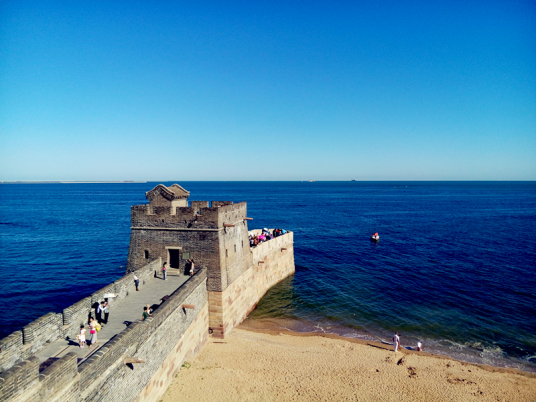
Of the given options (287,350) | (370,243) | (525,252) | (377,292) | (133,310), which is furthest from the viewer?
(370,243)

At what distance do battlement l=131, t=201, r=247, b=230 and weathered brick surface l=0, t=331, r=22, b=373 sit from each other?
10.8 metres

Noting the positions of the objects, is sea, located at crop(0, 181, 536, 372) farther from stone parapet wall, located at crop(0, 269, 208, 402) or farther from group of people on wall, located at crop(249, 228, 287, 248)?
stone parapet wall, located at crop(0, 269, 208, 402)

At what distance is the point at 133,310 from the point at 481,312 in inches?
1161

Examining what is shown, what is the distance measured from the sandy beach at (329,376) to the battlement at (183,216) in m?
7.86

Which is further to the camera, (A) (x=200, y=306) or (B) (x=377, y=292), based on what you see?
(B) (x=377, y=292)

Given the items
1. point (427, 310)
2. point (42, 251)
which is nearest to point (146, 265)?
Result: point (427, 310)

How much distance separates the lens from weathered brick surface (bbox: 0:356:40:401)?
6855 mm

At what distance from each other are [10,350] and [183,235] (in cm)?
1134

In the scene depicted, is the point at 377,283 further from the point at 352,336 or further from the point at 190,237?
the point at 190,237

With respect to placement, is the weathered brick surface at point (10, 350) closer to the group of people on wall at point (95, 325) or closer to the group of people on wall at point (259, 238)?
the group of people on wall at point (95, 325)

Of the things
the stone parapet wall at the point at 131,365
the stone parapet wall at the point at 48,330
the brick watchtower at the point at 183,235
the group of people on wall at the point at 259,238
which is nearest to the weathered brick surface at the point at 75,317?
the stone parapet wall at the point at 48,330

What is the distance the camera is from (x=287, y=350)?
21.5 metres

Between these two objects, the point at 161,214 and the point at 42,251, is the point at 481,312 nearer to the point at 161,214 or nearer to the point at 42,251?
the point at 161,214

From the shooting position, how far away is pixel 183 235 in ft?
68.9
